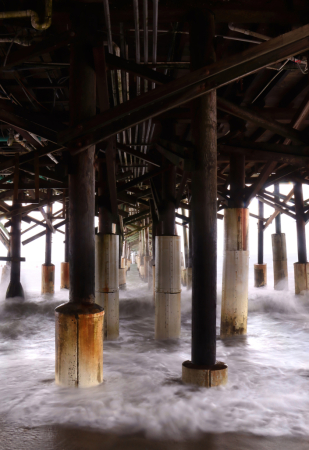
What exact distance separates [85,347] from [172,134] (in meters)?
4.04

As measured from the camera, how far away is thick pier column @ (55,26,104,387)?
3.76 metres

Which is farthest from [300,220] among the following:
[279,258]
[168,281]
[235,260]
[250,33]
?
[250,33]

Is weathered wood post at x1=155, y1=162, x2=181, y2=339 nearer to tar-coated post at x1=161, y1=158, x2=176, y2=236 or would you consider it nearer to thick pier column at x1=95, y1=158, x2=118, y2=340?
Answer: tar-coated post at x1=161, y1=158, x2=176, y2=236

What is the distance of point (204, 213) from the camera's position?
12.9 ft

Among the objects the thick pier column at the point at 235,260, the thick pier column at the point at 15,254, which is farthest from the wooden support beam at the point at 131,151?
the thick pier column at the point at 15,254

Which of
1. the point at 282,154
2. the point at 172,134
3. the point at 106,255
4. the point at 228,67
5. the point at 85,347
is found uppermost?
the point at 172,134

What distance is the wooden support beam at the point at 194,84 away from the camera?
11.0 feet

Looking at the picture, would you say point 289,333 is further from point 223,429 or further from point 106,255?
point 223,429

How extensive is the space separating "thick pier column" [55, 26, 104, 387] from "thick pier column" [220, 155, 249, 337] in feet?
12.0

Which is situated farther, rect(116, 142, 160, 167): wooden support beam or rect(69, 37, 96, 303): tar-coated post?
rect(116, 142, 160, 167): wooden support beam

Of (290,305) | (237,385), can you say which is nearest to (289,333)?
(290,305)

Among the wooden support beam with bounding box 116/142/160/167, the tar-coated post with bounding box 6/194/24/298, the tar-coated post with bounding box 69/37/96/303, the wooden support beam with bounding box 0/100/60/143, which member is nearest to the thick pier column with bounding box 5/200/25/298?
the tar-coated post with bounding box 6/194/24/298

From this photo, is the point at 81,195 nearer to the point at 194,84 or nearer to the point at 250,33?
the point at 194,84

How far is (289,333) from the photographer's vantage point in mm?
7828
